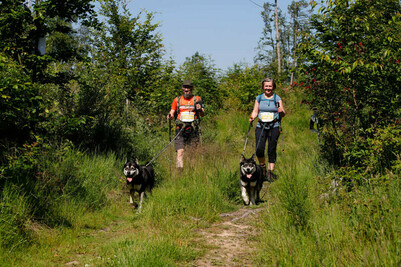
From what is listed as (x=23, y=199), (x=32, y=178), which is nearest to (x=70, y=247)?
(x=23, y=199)

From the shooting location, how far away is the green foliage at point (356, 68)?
5.05 meters

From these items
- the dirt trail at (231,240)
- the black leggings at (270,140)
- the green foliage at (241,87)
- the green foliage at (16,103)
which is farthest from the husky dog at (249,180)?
the green foliage at (241,87)

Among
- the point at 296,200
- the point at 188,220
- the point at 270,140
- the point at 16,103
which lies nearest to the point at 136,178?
the point at 188,220

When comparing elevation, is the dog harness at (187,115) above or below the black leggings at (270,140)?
above

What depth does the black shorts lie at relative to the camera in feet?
26.6

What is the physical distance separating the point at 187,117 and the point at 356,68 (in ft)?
12.1

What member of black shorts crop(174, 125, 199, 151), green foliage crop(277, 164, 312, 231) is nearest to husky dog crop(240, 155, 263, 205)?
→ green foliage crop(277, 164, 312, 231)

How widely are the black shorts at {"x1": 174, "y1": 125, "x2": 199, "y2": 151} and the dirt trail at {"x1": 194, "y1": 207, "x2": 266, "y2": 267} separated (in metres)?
2.41

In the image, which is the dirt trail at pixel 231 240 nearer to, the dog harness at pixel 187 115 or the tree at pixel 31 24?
the dog harness at pixel 187 115

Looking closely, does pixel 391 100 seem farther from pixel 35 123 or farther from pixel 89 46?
pixel 89 46

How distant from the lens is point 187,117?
8.02 m

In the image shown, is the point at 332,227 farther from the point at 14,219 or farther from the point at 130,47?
the point at 130,47

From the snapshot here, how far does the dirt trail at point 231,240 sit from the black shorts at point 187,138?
7.90ft

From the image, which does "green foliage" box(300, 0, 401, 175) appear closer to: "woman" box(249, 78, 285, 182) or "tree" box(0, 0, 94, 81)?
"woman" box(249, 78, 285, 182)
